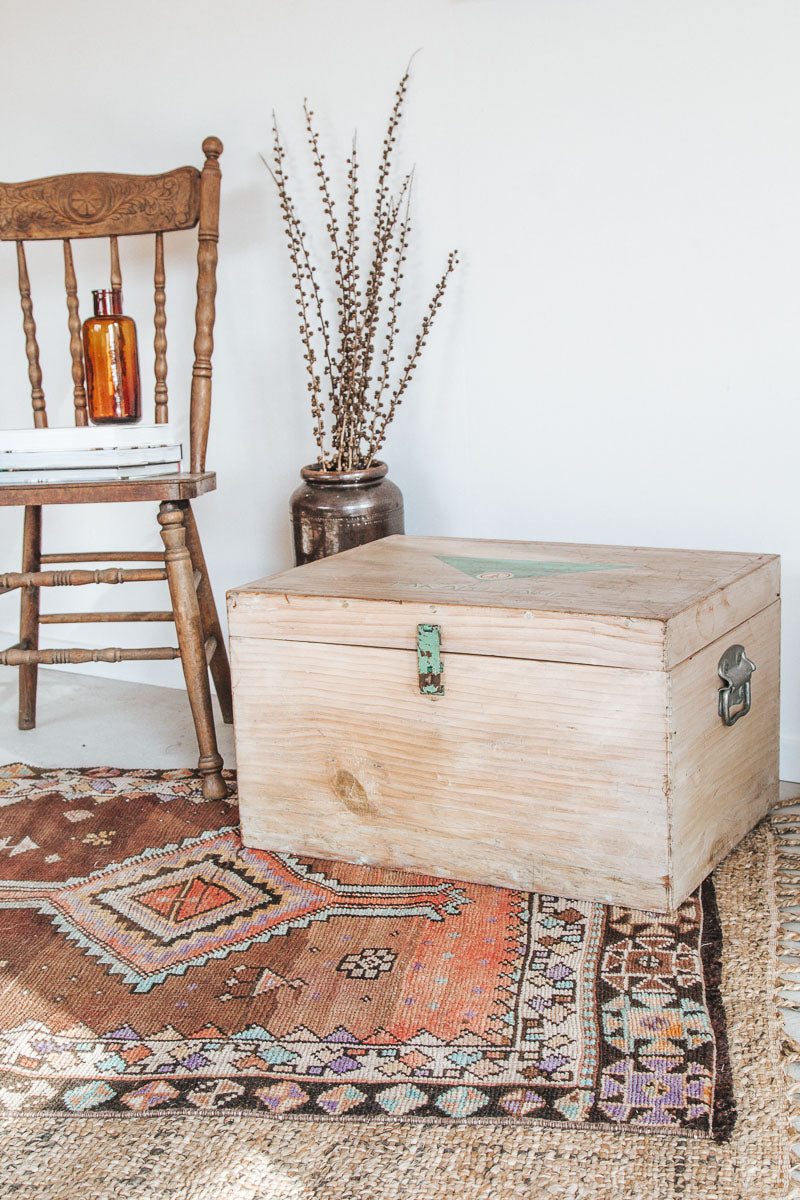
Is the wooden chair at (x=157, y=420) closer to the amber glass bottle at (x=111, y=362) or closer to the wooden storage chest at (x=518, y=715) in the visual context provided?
the amber glass bottle at (x=111, y=362)

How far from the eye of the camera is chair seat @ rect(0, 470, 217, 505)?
1.67 m

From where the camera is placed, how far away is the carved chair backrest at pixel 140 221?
1869 mm

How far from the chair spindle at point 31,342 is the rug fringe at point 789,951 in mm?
1403

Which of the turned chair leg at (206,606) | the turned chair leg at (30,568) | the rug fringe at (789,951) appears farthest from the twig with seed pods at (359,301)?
the rug fringe at (789,951)

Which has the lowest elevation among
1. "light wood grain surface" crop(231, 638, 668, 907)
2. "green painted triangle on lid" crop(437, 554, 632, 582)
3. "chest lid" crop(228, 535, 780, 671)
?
"light wood grain surface" crop(231, 638, 668, 907)

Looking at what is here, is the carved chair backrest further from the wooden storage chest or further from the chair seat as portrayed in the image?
the wooden storage chest

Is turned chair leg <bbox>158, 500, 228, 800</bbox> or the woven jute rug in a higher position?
turned chair leg <bbox>158, 500, 228, 800</bbox>

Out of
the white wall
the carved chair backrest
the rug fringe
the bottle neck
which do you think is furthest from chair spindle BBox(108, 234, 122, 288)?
the rug fringe

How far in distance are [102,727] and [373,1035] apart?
1.19 m

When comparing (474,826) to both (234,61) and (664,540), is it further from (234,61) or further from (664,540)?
(234,61)

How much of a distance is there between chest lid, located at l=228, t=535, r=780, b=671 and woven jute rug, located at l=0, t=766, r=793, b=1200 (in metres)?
0.30

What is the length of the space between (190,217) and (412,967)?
1298 millimetres

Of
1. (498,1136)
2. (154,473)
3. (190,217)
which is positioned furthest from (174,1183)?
(190,217)

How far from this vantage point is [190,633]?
5.58ft
